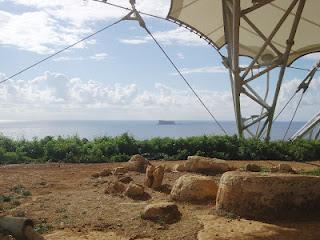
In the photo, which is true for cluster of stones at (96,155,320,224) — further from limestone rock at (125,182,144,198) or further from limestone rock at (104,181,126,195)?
limestone rock at (104,181,126,195)

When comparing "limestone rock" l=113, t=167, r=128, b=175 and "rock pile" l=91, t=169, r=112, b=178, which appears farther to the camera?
"limestone rock" l=113, t=167, r=128, b=175

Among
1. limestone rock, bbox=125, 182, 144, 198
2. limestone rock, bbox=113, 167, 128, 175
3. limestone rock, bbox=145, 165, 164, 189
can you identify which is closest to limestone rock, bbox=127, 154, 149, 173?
limestone rock, bbox=113, 167, 128, 175

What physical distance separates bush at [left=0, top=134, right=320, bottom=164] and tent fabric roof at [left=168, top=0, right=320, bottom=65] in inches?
218

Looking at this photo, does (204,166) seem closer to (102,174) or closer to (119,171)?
(119,171)

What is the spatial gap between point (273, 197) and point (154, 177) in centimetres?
370

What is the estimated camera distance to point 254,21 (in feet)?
71.4

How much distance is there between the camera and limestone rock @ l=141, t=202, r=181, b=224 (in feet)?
26.7

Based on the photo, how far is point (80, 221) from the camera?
27.0ft

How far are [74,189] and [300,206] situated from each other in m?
5.50

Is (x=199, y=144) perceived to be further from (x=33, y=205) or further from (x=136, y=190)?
(x=33, y=205)

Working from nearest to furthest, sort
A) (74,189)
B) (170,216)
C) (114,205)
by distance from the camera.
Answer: (170,216) < (114,205) < (74,189)

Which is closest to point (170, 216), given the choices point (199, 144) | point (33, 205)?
point (33, 205)

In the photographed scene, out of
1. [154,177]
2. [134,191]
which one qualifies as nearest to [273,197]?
[134,191]

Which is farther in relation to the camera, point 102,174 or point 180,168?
point 180,168
